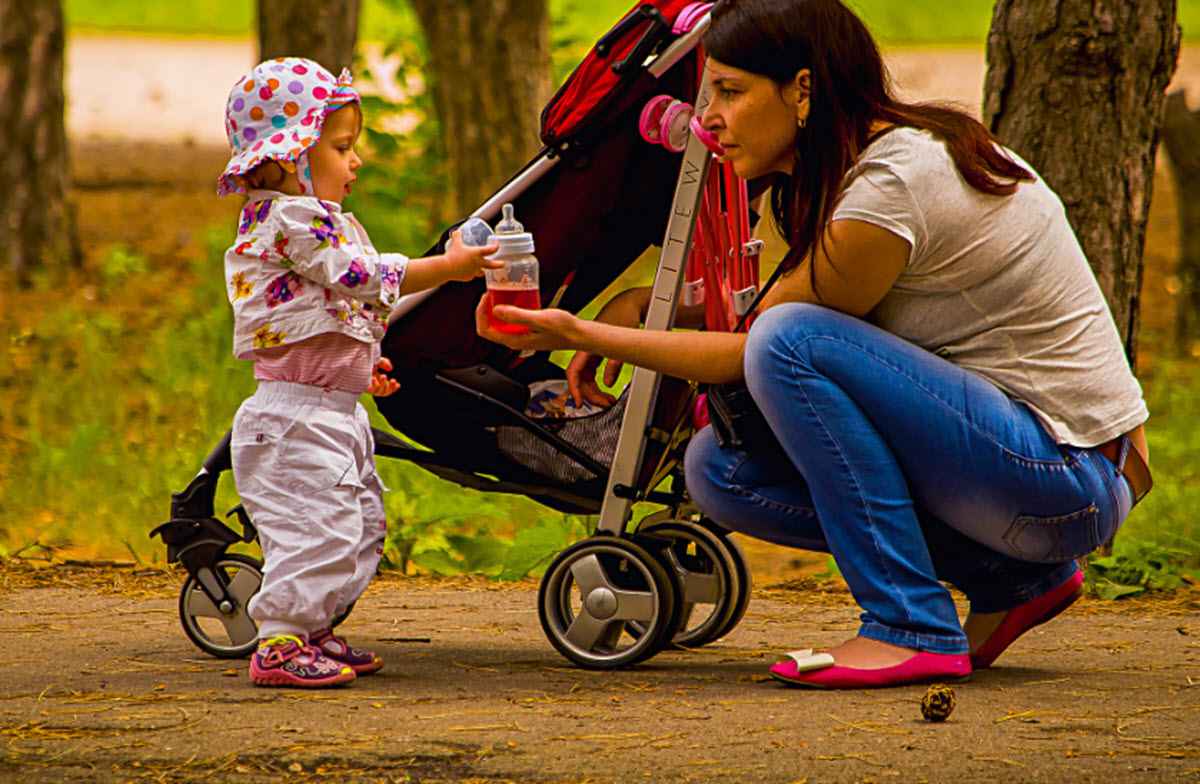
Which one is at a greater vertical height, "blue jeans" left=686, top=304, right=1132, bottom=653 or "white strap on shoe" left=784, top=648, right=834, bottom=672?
"blue jeans" left=686, top=304, right=1132, bottom=653

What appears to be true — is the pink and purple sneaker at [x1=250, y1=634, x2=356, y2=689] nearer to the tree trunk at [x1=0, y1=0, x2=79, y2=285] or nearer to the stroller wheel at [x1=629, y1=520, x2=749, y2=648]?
the stroller wheel at [x1=629, y1=520, x2=749, y2=648]

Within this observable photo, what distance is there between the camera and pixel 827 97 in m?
3.57

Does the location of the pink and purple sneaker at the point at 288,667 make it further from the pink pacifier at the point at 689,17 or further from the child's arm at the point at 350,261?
the pink pacifier at the point at 689,17

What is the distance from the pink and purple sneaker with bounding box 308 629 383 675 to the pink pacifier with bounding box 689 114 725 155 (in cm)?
126

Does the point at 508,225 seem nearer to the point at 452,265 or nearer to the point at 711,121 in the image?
the point at 452,265

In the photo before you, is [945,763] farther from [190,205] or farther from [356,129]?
[190,205]

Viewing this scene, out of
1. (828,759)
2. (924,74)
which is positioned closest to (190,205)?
(924,74)

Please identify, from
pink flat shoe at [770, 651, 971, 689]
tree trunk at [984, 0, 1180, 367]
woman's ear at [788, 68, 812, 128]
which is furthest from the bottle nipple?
tree trunk at [984, 0, 1180, 367]

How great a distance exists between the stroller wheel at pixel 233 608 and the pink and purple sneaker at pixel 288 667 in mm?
333

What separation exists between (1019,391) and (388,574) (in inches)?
96.7

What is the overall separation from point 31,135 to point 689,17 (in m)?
7.94

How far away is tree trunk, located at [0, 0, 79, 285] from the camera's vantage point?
35.9 feet

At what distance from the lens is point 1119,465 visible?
3.72m

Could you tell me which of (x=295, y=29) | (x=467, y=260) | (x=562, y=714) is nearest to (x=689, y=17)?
(x=467, y=260)
